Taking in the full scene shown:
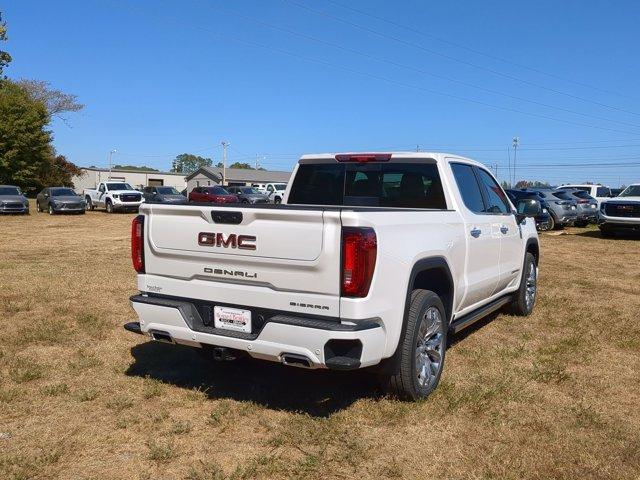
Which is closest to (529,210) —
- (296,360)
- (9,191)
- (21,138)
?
(296,360)

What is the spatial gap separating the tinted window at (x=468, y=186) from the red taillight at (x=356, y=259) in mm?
2058

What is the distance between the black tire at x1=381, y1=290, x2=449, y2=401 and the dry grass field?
0.49 ft

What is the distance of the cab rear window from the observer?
529 cm

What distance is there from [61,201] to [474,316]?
2763cm

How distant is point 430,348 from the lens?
453cm

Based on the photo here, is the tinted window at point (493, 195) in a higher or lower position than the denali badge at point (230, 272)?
higher

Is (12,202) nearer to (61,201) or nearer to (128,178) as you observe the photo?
(61,201)

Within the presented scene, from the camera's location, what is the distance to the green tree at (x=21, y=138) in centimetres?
5109

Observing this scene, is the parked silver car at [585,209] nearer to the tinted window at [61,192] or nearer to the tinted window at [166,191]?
the tinted window at [166,191]

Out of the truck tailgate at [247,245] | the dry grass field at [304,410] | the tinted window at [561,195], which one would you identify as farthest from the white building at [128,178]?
the truck tailgate at [247,245]

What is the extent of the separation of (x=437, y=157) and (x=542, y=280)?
604 centimetres

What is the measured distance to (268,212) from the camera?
377 centimetres

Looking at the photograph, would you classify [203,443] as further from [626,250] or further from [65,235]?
[65,235]

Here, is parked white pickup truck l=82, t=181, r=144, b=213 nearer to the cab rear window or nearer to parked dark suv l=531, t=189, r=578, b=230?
parked dark suv l=531, t=189, r=578, b=230
